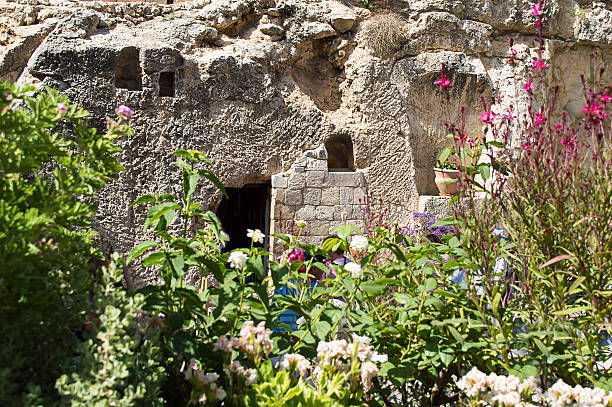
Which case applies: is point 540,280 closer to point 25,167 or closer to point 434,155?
point 25,167

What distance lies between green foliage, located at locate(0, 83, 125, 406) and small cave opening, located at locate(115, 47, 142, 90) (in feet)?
16.2

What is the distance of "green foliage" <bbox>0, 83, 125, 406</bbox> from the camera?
145cm

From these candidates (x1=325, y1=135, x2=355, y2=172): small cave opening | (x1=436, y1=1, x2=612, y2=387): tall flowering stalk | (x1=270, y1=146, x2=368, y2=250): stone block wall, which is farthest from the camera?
(x1=325, y1=135, x2=355, y2=172): small cave opening

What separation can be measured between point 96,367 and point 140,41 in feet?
17.8

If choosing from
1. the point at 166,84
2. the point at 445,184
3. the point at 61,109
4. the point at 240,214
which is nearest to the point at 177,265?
the point at 61,109

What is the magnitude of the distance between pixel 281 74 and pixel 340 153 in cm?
135

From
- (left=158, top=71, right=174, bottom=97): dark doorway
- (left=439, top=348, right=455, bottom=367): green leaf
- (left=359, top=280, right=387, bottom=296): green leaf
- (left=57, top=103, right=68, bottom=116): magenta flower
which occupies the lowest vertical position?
(left=439, top=348, right=455, bottom=367): green leaf

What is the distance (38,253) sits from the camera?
5.18 ft

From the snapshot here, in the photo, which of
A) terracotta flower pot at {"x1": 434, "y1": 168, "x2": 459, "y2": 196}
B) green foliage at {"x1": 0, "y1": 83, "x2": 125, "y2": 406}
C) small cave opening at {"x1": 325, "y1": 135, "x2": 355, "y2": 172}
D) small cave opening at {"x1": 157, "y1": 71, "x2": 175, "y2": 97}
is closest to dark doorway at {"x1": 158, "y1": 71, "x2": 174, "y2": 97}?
small cave opening at {"x1": 157, "y1": 71, "x2": 175, "y2": 97}

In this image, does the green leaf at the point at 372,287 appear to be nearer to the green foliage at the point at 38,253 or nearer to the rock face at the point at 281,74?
the green foliage at the point at 38,253

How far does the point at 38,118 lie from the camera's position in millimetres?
1587

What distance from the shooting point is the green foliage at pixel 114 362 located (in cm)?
143

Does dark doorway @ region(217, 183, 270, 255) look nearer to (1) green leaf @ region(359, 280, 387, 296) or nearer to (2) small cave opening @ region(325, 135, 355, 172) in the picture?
(2) small cave opening @ region(325, 135, 355, 172)

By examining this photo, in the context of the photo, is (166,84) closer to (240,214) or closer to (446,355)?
(240,214)
